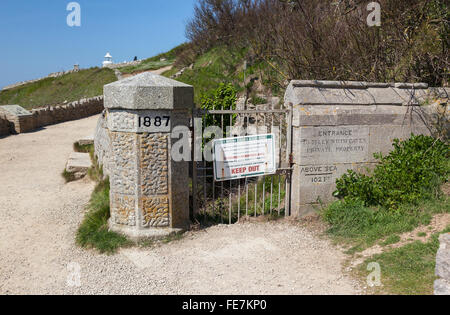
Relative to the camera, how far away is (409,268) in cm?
394

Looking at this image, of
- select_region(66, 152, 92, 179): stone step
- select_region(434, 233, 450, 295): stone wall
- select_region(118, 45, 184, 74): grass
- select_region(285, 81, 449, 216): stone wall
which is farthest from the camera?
select_region(118, 45, 184, 74): grass

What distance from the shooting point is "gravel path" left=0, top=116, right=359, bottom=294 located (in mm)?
3955

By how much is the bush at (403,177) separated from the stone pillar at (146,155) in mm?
2494

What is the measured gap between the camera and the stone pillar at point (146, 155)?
15.5 ft

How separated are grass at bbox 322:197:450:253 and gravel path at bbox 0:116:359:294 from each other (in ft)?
1.08

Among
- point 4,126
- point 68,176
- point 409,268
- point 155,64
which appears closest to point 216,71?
point 4,126

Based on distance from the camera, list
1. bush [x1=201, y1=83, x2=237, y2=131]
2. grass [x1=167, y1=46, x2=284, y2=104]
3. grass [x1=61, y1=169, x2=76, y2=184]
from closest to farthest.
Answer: bush [x1=201, y1=83, x2=237, y2=131], grass [x1=61, y1=169, x2=76, y2=184], grass [x1=167, y1=46, x2=284, y2=104]

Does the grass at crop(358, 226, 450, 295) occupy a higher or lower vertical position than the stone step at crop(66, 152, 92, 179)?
lower

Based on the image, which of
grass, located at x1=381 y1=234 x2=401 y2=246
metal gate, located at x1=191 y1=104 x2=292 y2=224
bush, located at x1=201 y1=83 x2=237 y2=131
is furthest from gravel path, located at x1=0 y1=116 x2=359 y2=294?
bush, located at x1=201 y1=83 x2=237 y2=131

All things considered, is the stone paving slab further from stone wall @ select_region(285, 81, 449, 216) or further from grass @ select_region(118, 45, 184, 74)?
grass @ select_region(118, 45, 184, 74)

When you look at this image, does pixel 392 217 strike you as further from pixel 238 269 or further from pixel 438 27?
pixel 438 27

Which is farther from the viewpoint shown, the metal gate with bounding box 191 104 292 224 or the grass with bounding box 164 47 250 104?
the grass with bounding box 164 47 250 104

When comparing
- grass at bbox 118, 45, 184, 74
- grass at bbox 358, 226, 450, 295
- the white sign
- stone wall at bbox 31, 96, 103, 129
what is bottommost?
grass at bbox 358, 226, 450, 295

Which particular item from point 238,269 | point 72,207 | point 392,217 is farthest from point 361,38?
point 72,207
